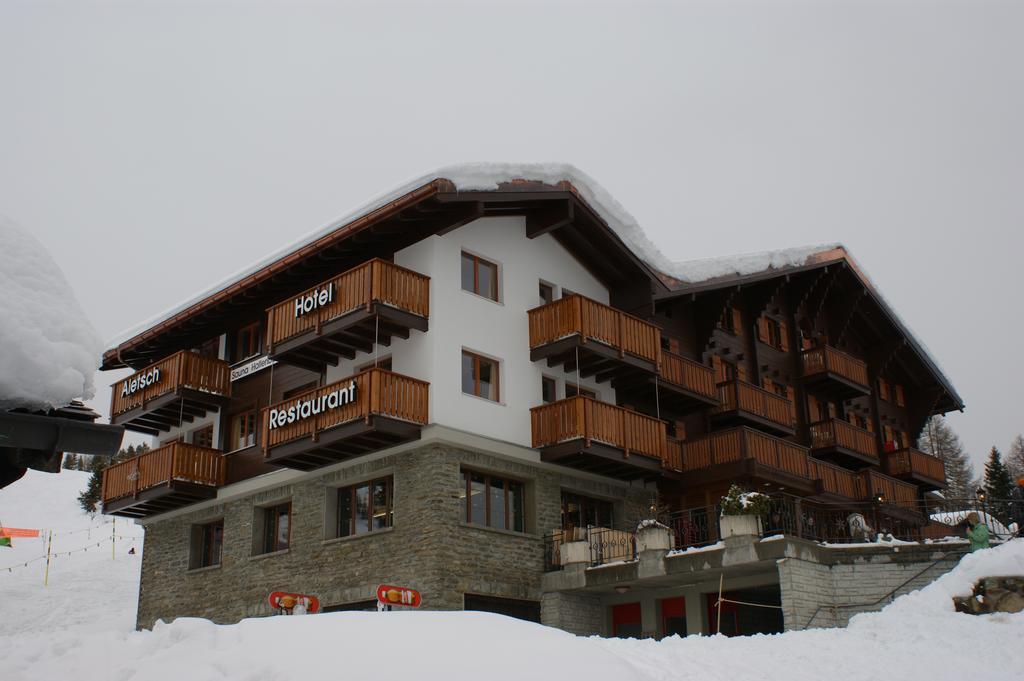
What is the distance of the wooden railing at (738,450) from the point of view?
2684cm

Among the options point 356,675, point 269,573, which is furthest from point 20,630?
point 356,675

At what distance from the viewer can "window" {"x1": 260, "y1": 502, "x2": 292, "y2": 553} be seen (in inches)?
1053

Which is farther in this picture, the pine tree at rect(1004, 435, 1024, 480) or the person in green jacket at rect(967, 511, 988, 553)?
the pine tree at rect(1004, 435, 1024, 480)

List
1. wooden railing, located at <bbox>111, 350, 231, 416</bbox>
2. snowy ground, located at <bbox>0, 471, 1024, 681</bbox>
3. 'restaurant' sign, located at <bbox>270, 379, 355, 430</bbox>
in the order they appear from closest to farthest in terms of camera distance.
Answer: snowy ground, located at <bbox>0, 471, 1024, 681</bbox>, 'restaurant' sign, located at <bbox>270, 379, 355, 430</bbox>, wooden railing, located at <bbox>111, 350, 231, 416</bbox>

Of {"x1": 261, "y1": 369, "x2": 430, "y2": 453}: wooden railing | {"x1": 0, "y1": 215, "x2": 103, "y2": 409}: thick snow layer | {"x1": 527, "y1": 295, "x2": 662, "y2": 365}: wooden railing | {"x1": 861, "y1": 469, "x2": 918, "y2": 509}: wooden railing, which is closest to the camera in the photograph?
{"x1": 0, "y1": 215, "x2": 103, "y2": 409}: thick snow layer

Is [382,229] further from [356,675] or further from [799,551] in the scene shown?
[356,675]

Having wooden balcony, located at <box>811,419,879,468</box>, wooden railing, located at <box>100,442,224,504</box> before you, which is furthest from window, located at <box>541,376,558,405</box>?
wooden balcony, located at <box>811,419,879,468</box>

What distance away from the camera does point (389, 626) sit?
12.9 m

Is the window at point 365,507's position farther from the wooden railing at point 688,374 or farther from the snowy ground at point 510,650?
the wooden railing at point 688,374

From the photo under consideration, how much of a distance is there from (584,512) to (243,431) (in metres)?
9.63

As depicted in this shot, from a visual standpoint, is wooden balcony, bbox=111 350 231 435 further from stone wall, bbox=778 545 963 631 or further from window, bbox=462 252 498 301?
stone wall, bbox=778 545 963 631

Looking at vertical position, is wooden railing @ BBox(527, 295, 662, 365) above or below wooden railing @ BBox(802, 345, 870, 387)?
below

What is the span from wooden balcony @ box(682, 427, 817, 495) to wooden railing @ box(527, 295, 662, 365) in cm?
273

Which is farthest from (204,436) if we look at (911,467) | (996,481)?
(996,481)
